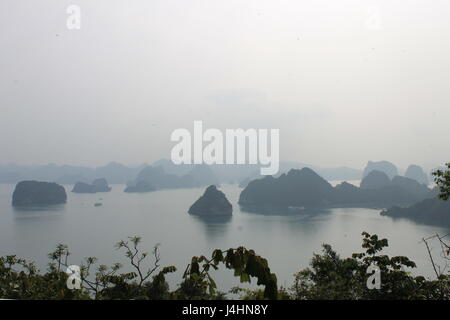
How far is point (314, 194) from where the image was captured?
83.1 m

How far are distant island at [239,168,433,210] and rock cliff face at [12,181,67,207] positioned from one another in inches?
1786

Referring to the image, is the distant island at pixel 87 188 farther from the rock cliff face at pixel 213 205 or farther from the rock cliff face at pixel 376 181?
the rock cliff face at pixel 376 181

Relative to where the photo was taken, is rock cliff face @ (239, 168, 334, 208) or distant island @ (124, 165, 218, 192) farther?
distant island @ (124, 165, 218, 192)

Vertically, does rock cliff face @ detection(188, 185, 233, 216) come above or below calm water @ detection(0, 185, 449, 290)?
above

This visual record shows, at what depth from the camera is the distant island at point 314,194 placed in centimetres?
8088

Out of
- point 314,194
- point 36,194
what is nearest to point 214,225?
point 314,194

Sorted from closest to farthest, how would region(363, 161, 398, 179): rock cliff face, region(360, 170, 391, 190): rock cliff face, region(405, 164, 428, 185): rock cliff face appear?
region(360, 170, 391, 190): rock cliff face < region(405, 164, 428, 185): rock cliff face < region(363, 161, 398, 179): rock cliff face

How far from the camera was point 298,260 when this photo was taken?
31.8 meters

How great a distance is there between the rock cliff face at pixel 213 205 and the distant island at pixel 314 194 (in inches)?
595

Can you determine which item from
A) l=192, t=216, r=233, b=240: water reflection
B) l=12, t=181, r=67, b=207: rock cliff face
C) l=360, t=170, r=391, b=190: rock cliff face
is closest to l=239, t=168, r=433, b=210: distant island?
l=360, t=170, r=391, b=190: rock cliff face

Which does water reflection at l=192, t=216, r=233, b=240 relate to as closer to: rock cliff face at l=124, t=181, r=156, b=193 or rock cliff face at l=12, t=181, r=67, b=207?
rock cliff face at l=12, t=181, r=67, b=207

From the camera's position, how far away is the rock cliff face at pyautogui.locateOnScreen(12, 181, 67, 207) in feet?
256

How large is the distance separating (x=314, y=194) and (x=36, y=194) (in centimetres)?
Answer: 6631
